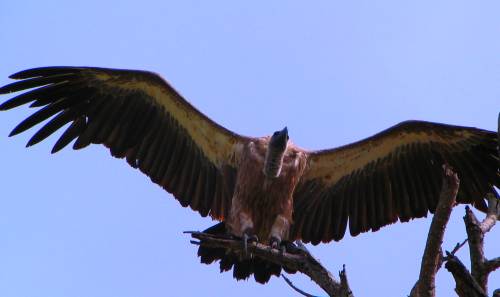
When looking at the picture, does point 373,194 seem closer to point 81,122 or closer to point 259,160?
point 259,160

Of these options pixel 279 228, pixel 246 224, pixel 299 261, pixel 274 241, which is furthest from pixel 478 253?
pixel 246 224

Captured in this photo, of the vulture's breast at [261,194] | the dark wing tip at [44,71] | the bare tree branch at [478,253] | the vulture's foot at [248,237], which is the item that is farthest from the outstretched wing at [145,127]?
the bare tree branch at [478,253]

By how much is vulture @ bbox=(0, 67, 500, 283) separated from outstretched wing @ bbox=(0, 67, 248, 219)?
0.04 feet

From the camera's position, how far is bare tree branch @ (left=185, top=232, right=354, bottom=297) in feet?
19.1

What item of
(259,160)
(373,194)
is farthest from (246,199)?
(373,194)

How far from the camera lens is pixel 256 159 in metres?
8.62

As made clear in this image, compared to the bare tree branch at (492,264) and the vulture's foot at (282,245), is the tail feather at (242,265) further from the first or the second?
the bare tree branch at (492,264)

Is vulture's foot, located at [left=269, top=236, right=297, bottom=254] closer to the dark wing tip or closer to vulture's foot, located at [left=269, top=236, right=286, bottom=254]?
vulture's foot, located at [left=269, top=236, right=286, bottom=254]

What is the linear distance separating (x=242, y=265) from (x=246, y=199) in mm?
715

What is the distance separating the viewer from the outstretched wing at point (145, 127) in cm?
887

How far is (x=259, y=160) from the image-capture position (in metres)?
8.59

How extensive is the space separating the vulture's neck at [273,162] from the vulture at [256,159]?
1 centimetres

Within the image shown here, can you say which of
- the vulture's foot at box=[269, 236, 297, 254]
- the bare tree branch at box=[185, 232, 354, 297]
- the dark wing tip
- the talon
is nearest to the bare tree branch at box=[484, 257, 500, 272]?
the bare tree branch at box=[185, 232, 354, 297]

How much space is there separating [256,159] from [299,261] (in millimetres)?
2347
